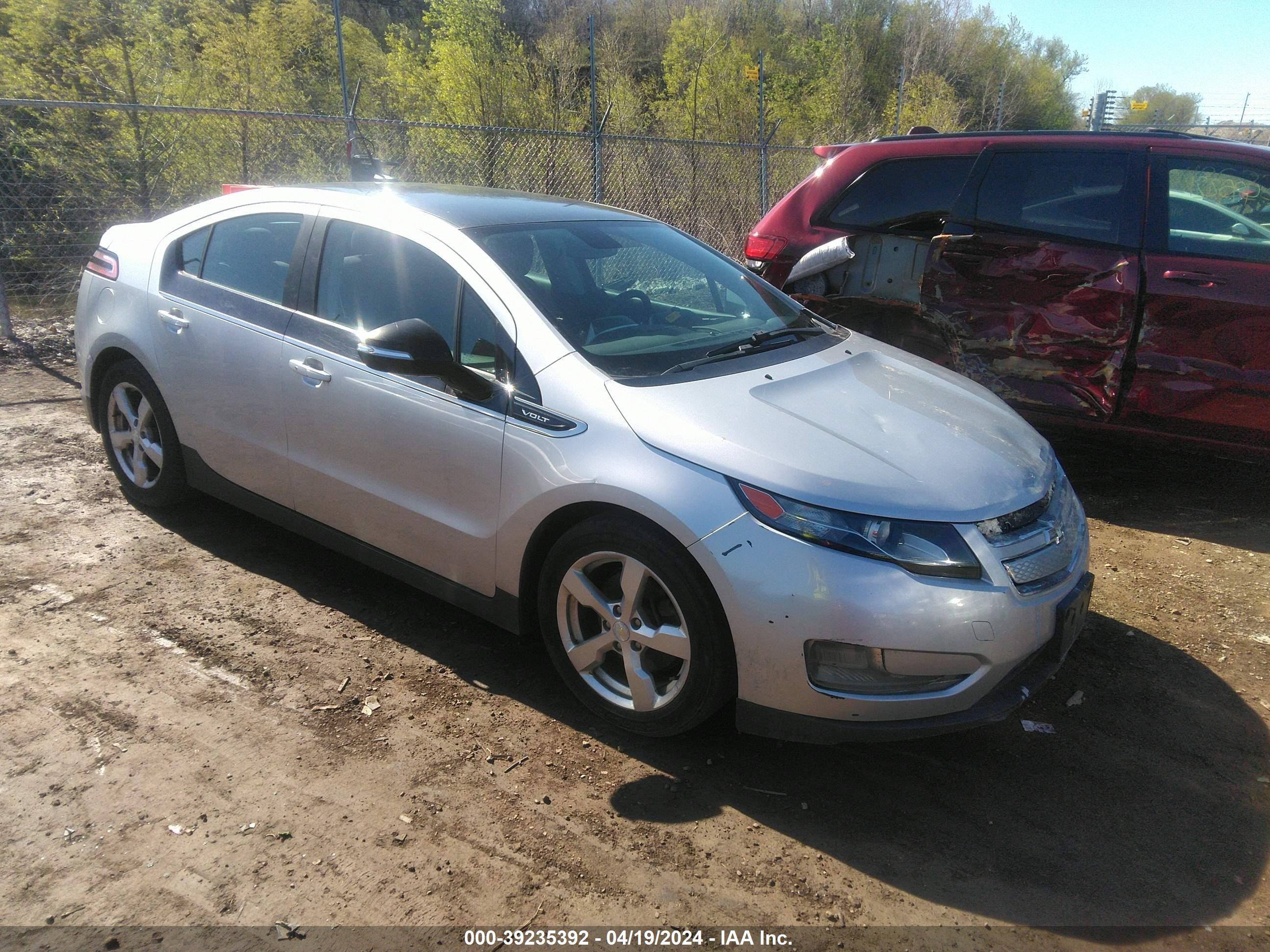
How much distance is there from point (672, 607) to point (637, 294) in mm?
1373

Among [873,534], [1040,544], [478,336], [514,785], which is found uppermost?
[478,336]

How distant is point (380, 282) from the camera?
350cm

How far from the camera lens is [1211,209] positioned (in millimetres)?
4770

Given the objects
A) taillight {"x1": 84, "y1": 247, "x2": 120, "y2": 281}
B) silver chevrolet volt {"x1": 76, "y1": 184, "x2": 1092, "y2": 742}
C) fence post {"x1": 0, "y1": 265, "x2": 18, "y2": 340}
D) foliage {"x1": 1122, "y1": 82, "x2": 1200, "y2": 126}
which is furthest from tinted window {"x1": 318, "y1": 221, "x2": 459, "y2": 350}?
foliage {"x1": 1122, "y1": 82, "x2": 1200, "y2": 126}

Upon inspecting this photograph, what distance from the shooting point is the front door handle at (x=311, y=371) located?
11.4 ft

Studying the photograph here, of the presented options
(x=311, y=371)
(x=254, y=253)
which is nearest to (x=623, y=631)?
(x=311, y=371)

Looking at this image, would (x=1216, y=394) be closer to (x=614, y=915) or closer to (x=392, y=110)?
(x=614, y=915)

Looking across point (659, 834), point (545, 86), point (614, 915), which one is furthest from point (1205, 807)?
point (545, 86)

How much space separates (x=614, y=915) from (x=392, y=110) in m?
20.9

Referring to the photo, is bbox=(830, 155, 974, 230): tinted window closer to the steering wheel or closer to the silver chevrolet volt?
the silver chevrolet volt

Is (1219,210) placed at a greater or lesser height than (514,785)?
greater

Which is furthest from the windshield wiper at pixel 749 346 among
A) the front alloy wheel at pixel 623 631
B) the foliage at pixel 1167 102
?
the foliage at pixel 1167 102

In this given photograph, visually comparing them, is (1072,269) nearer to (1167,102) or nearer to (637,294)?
(637,294)

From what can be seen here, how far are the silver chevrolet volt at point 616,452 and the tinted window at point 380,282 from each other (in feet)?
0.04
